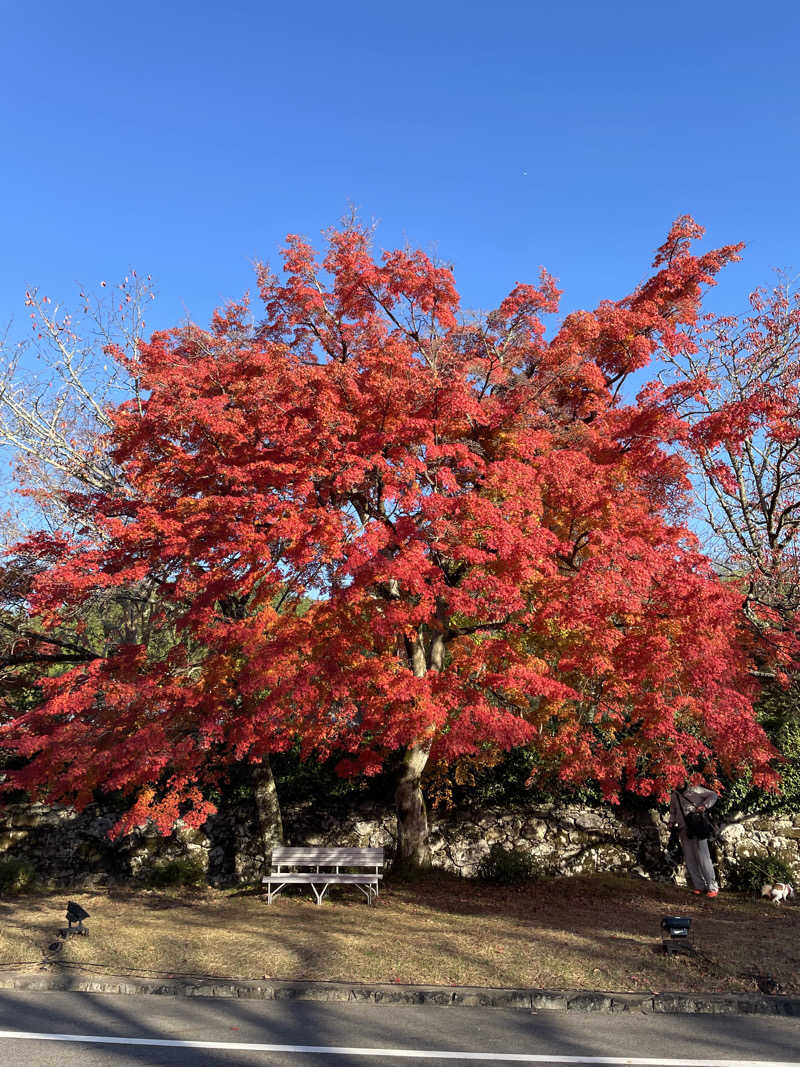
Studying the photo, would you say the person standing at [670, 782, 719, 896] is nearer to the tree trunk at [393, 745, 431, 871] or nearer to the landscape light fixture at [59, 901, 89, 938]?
the tree trunk at [393, 745, 431, 871]

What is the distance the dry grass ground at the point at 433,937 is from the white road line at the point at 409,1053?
4.68ft

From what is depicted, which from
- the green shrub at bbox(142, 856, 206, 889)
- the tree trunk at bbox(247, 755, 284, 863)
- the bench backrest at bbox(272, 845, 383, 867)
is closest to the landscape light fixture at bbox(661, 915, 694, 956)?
the bench backrest at bbox(272, 845, 383, 867)

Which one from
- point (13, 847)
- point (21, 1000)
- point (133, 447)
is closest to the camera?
point (21, 1000)

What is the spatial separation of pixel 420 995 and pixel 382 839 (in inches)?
313

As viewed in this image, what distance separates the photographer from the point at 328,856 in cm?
1188

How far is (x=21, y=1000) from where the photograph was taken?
692cm

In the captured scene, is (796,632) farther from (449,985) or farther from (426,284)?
(426,284)

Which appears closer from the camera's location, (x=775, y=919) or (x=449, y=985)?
(x=449, y=985)

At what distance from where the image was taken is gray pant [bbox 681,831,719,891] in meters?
12.3

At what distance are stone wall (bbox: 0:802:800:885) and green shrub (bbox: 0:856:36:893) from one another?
0.61m

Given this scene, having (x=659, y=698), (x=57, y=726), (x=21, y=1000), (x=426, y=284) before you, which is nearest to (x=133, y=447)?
(x=57, y=726)

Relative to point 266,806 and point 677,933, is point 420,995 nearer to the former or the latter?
point 677,933

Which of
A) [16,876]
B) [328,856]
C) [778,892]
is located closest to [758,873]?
[778,892]

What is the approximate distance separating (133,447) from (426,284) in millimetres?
5516
